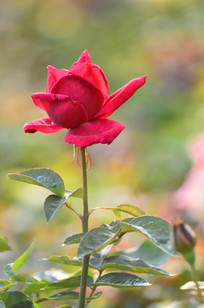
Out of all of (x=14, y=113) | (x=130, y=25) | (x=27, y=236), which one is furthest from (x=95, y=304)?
(x=130, y=25)

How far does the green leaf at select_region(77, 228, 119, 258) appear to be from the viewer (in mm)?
429

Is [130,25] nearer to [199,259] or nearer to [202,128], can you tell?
[202,128]

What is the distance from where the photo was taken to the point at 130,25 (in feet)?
16.3

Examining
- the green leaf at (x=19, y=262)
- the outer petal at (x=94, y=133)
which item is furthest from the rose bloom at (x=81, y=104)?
the green leaf at (x=19, y=262)

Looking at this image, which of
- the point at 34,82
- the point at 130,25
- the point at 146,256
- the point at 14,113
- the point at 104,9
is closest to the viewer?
the point at 146,256

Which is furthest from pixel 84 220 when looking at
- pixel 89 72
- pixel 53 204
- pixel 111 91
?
pixel 111 91

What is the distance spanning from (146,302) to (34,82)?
3.38 meters

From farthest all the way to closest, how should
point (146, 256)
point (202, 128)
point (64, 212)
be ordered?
1. point (202, 128)
2. point (64, 212)
3. point (146, 256)

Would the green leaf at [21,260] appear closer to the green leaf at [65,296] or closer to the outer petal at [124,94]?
the green leaf at [65,296]

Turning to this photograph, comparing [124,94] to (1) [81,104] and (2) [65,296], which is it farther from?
(2) [65,296]

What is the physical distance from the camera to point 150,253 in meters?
0.59

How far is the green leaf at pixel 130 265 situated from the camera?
1.58 feet

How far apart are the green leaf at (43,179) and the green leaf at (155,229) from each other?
0.07 m

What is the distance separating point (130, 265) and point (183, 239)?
0.07 meters
